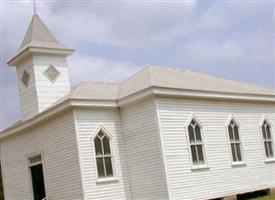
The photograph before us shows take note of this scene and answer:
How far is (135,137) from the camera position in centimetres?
2202

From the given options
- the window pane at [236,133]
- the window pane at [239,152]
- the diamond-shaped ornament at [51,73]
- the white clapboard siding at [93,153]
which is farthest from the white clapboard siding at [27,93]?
the window pane at [239,152]

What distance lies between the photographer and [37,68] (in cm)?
2622

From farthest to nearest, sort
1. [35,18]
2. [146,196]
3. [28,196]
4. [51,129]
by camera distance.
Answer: [35,18] → [28,196] → [51,129] → [146,196]

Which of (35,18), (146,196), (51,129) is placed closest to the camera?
(146,196)

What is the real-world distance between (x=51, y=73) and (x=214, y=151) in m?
8.86

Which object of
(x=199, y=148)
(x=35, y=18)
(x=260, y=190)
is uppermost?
(x=35, y=18)

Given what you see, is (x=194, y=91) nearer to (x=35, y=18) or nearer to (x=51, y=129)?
(x=51, y=129)

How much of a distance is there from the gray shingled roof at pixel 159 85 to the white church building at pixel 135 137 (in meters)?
0.08

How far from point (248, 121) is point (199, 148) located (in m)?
4.11

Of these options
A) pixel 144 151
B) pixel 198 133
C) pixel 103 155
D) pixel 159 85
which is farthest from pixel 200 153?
pixel 103 155

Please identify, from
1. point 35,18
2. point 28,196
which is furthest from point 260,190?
point 35,18

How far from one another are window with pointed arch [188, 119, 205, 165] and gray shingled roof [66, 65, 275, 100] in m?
1.55

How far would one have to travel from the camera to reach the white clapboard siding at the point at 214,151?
69.5 feet

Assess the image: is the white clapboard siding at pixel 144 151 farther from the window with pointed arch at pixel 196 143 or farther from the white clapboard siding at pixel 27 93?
the white clapboard siding at pixel 27 93
